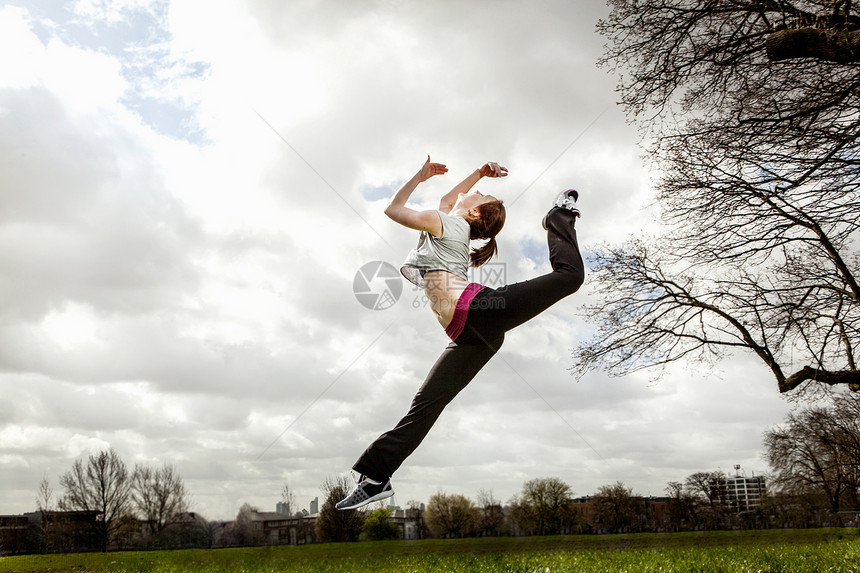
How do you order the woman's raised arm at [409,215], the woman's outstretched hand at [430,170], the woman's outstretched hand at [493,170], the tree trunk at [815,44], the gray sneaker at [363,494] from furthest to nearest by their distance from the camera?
1. the tree trunk at [815,44]
2. the woman's outstretched hand at [493,170]
3. the woman's outstretched hand at [430,170]
4. the woman's raised arm at [409,215]
5. the gray sneaker at [363,494]

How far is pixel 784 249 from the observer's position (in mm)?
10906

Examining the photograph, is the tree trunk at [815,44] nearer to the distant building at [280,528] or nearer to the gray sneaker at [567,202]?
the gray sneaker at [567,202]

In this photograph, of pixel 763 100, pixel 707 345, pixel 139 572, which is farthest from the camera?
pixel 707 345

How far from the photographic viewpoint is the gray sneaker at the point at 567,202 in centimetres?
366

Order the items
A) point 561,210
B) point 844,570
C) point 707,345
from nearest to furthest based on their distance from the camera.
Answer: point 561,210 → point 844,570 → point 707,345

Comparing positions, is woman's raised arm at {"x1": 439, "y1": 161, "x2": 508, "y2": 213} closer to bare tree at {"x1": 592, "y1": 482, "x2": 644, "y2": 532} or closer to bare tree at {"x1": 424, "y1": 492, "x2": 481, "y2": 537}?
bare tree at {"x1": 424, "y1": 492, "x2": 481, "y2": 537}

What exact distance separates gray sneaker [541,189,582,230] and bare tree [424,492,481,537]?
26277 millimetres

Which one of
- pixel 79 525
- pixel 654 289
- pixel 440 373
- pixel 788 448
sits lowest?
pixel 79 525

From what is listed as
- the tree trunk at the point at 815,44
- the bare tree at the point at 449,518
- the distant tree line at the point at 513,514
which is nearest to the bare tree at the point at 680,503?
the distant tree line at the point at 513,514

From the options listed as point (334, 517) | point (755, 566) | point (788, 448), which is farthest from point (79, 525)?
point (788, 448)

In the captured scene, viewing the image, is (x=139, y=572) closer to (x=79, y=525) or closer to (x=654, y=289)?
(x=654, y=289)

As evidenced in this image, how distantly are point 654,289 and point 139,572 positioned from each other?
482 inches

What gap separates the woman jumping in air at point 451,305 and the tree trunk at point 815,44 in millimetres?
2802

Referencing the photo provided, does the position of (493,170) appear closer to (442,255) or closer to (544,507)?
(442,255)
